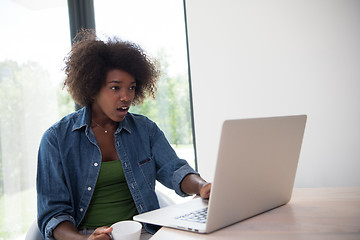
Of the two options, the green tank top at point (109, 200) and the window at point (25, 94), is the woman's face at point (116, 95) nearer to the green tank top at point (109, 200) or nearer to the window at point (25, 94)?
the green tank top at point (109, 200)

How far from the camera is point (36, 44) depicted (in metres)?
2.14

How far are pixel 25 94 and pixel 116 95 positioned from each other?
0.91 meters

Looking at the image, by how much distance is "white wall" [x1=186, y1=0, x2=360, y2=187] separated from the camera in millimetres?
1982

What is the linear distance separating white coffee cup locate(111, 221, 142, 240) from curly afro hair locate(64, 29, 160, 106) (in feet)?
2.46

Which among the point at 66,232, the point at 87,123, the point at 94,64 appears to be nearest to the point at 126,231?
the point at 66,232

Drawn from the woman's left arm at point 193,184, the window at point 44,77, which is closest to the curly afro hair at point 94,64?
the window at point 44,77

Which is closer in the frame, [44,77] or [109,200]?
[109,200]

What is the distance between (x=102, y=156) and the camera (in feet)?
→ 4.55

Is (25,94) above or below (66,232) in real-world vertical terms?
above

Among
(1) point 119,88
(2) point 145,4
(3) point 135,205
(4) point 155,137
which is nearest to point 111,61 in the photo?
(1) point 119,88

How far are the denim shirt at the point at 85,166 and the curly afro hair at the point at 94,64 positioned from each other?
10cm

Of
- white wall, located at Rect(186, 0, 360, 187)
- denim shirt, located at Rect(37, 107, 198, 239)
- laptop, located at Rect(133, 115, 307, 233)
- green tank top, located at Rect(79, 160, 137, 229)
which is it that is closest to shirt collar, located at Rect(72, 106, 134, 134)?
denim shirt, located at Rect(37, 107, 198, 239)

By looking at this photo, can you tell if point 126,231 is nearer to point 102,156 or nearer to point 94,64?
point 102,156

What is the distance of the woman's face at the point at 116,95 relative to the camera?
4.63ft
